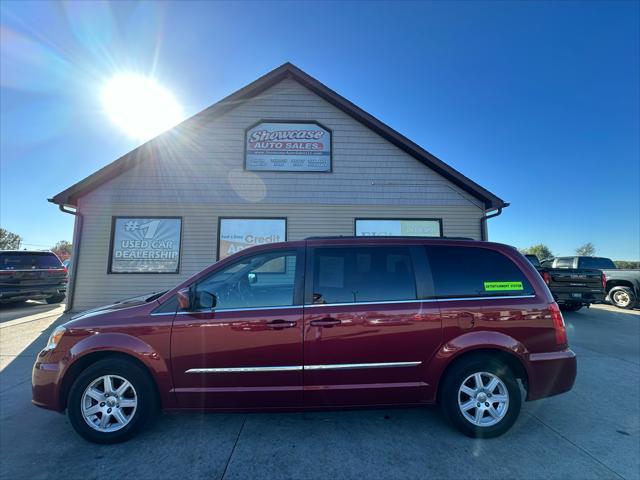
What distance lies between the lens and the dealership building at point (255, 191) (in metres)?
8.26

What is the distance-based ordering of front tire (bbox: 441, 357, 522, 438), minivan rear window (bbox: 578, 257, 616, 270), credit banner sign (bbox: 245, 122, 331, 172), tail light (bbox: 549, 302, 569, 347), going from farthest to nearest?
minivan rear window (bbox: 578, 257, 616, 270)
credit banner sign (bbox: 245, 122, 331, 172)
tail light (bbox: 549, 302, 569, 347)
front tire (bbox: 441, 357, 522, 438)

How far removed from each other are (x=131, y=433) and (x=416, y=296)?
2.79 metres

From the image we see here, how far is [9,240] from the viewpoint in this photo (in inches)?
1841

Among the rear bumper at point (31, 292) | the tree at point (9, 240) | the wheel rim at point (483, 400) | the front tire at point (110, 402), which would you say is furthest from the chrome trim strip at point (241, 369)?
the tree at point (9, 240)

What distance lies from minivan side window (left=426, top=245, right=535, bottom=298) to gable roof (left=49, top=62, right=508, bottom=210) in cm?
632

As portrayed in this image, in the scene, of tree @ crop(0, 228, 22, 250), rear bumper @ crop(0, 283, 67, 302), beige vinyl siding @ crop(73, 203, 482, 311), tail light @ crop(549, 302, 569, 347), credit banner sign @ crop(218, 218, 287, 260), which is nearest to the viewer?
tail light @ crop(549, 302, 569, 347)

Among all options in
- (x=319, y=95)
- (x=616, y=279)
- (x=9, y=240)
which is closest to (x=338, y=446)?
(x=319, y=95)

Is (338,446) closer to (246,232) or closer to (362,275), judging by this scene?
(362,275)

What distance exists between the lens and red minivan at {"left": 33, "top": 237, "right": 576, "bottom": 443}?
2.62 metres

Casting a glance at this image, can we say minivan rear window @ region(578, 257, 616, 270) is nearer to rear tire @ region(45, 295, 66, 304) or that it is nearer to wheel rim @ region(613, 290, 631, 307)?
wheel rim @ region(613, 290, 631, 307)

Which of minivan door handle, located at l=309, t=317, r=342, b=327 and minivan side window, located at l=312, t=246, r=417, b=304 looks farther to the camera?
minivan side window, located at l=312, t=246, r=417, b=304

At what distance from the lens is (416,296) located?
2777 mm

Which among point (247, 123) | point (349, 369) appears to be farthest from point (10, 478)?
point (247, 123)

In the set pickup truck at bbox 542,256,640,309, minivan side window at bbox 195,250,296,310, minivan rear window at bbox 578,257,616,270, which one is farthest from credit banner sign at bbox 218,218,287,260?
minivan rear window at bbox 578,257,616,270
